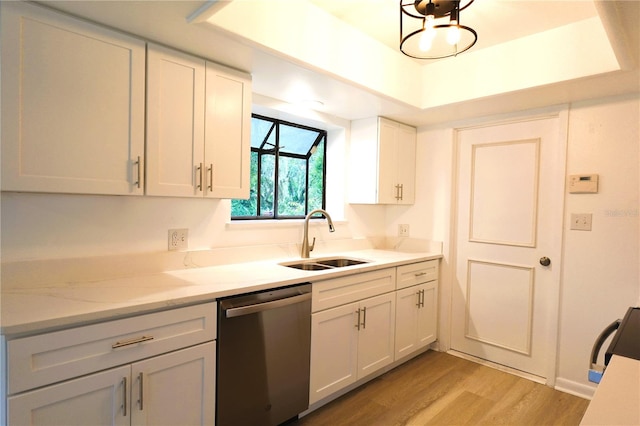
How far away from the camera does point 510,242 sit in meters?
2.87

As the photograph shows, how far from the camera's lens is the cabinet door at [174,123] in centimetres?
170

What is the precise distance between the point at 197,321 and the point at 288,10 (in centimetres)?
164

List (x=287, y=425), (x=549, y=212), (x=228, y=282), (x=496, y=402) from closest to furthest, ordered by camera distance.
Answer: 1. (x=228, y=282)
2. (x=287, y=425)
3. (x=496, y=402)
4. (x=549, y=212)

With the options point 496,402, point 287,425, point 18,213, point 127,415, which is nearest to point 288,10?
point 18,213

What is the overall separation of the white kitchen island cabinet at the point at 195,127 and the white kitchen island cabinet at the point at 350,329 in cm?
85

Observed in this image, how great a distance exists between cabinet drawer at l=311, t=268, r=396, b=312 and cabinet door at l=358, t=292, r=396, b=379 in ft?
0.21

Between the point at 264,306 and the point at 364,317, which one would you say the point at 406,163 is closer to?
the point at 364,317

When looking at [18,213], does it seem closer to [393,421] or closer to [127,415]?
[127,415]

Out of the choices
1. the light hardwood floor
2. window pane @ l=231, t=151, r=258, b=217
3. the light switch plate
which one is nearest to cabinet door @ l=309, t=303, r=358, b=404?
the light hardwood floor

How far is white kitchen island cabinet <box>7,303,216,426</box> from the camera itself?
118cm

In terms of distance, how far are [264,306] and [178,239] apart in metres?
0.73

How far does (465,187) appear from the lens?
313cm

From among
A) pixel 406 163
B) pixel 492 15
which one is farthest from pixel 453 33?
pixel 406 163

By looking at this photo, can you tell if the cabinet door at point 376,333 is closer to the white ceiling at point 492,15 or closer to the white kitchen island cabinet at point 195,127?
the white kitchen island cabinet at point 195,127
